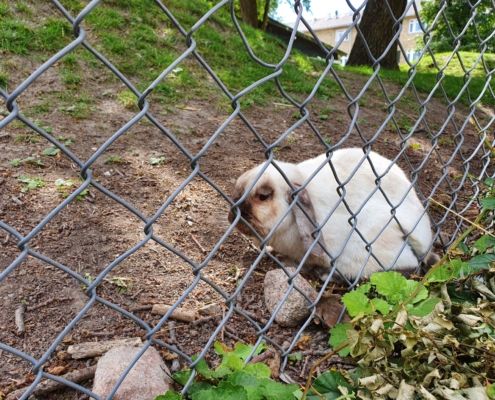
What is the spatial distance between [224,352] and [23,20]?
17.3 ft

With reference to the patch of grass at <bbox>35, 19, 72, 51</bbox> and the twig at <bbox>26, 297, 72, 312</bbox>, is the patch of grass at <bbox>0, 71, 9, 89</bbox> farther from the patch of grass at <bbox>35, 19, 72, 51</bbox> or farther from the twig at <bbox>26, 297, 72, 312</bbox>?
the twig at <bbox>26, 297, 72, 312</bbox>

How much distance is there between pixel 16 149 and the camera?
3.51 meters

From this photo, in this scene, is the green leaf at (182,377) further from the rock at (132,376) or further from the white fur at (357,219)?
the white fur at (357,219)

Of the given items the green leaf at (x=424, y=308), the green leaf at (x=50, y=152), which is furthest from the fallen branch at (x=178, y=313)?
the green leaf at (x=50, y=152)

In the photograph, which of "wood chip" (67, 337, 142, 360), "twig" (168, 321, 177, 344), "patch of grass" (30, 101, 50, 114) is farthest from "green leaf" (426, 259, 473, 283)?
"patch of grass" (30, 101, 50, 114)

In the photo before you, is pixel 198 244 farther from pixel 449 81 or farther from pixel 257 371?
pixel 449 81

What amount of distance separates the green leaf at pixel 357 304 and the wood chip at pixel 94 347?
2.85 ft

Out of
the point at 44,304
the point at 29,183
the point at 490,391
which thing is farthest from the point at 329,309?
the point at 29,183

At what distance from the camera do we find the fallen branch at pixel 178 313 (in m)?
2.17

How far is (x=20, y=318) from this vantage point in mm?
2051

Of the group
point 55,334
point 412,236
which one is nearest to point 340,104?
point 412,236

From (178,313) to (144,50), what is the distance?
4.39m

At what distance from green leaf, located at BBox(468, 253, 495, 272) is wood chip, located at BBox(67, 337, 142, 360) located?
143 centimetres

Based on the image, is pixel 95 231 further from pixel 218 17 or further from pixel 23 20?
pixel 218 17
